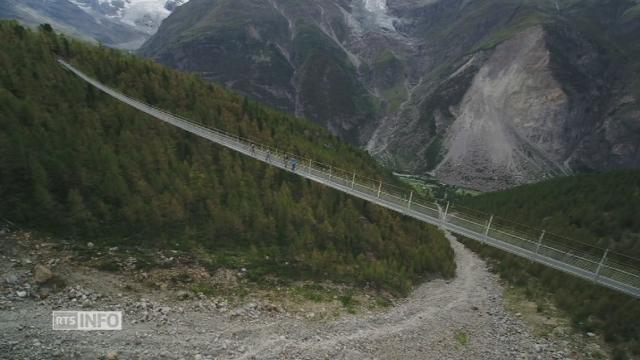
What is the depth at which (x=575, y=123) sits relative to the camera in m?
186

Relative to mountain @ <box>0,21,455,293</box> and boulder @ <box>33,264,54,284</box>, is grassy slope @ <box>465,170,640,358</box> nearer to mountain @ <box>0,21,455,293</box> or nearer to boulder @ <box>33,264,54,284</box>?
mountain @ <box>0,21,455,293</box>

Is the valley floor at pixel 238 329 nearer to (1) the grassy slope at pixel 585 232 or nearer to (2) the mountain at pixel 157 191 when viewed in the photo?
(2) the mountain at pixel 157 191

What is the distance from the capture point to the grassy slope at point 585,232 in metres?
32.2

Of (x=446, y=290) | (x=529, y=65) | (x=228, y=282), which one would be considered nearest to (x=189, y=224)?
(x=228, y=282)

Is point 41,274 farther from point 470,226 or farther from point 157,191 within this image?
point 470,226

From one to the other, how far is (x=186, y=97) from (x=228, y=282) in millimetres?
34731

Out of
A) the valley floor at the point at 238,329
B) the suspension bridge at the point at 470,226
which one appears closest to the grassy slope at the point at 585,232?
the suspension bridge at the point at 470,226

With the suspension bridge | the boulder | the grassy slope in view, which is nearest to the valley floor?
the boulder

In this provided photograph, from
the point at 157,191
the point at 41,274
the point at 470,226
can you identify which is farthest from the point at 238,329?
the point at 470,226

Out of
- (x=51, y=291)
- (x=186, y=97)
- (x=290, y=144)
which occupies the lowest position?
A: (x=51, y=291)

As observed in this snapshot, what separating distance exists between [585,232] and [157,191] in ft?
192

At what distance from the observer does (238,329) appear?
79.1 feet

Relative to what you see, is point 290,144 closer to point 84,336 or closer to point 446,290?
point 446,290

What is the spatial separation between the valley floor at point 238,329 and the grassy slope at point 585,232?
5380 millimetres
